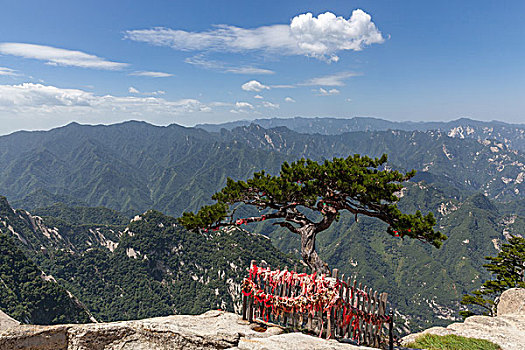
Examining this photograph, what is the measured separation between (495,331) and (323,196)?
55.8ft

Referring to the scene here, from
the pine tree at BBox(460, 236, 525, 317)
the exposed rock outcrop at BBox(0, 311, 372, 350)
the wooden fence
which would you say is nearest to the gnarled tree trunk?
the wooden fence

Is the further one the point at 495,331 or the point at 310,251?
the point at 495,331

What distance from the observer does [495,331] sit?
22.6 m

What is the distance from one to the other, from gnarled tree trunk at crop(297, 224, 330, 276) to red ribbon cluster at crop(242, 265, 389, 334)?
2758 mm

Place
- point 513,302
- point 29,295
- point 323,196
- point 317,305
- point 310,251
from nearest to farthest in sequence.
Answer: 1. point 317,305
2. point 310,251
3. point 323,196
4. point 513,302
5. point 29,295

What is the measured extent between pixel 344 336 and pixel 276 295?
335 cm

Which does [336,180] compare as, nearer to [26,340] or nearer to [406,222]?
[406,222]

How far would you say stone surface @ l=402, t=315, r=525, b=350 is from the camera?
20.5m

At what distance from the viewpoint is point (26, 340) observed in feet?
34.7

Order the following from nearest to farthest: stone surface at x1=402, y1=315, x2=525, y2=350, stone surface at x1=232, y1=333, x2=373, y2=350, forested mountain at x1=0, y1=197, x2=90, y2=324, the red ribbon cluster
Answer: stone surface at x1=232, y1=333, x2=373, y2=350
the red ribbon cluster
stone surface at x1=402, y1=315, x2=525, y2=350
forested mountain at x1=0, y1=197, x2=90, y2=324

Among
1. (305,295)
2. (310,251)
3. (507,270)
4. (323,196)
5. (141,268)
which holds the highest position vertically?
(323,196)

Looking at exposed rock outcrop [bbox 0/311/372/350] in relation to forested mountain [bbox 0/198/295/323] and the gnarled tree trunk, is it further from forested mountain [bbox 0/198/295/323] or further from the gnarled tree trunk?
forested mountain [bbox 0/198/295/323]

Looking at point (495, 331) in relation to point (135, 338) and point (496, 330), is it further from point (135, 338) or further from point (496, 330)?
point (135, 338)

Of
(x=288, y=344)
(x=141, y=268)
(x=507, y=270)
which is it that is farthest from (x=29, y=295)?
(x=507, y=270)
